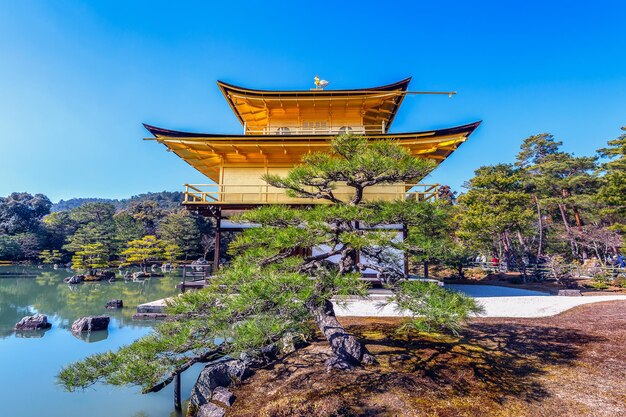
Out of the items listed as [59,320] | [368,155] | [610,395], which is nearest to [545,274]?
[610,395]

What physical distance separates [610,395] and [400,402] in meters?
2.17

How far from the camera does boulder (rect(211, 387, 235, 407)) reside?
3181 mm

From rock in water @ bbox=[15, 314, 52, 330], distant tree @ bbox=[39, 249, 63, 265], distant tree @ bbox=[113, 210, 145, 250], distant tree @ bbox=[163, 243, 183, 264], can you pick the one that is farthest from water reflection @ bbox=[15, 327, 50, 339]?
distant tree @ bbox=[39, 249, 63, 265]

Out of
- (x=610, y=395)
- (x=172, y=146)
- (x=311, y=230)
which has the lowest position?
(x=610, y=395)

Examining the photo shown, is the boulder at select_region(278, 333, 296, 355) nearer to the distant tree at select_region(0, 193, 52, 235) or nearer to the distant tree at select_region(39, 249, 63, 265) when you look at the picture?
the distant tree at select_region(39, 249, 63, 265)

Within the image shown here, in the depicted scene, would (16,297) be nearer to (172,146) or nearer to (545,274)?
(172,146)

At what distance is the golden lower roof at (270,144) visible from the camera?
8.94 metres

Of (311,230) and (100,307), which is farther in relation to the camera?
(100,307)

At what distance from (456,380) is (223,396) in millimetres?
2537

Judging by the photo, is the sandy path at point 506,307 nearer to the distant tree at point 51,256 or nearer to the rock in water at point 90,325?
the rock in water at point 90,325

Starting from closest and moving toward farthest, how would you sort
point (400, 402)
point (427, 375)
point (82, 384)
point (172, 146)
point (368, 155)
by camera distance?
1. point (82, 384)
2. point (400, 402)
3. point (427, 375)
4. point (368, 155)
5. point (172, 146)

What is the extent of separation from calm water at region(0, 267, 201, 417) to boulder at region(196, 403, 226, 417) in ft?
3.04

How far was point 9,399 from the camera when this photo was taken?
4066 mm

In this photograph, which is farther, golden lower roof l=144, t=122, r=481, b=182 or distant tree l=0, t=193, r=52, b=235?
distant tree l=0, t=193, r=52, b=235
